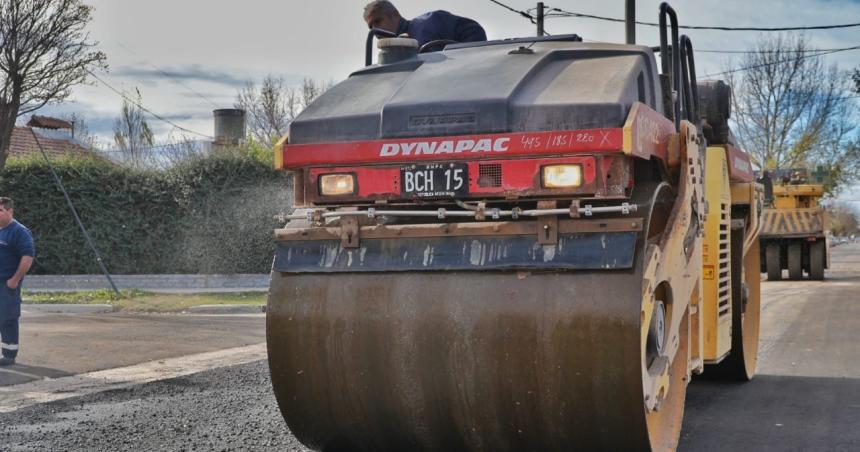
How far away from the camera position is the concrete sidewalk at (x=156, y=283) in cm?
1911

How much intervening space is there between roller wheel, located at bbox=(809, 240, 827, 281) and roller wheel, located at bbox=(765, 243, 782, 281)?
716 millimetres

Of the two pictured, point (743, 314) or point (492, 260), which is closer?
point (492, 260)

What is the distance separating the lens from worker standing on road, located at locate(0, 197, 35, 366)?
30.9 feet

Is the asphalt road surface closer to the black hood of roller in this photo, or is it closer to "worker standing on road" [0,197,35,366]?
the black hood of roller

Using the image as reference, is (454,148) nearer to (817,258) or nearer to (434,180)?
(434,180)

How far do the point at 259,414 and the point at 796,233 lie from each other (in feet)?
61.8

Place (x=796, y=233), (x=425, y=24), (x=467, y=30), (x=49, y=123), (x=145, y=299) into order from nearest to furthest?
(x=467, y=30)
(x=425, y=24)
(x=145, y=299)
(x=796, y=233)
(x=49, y=123)

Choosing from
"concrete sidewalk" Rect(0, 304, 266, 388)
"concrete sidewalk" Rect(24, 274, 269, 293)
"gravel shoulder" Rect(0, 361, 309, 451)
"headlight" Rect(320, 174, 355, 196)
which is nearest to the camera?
"headlight" Rect(320, 174, 355, 196)

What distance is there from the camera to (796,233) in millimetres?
22531

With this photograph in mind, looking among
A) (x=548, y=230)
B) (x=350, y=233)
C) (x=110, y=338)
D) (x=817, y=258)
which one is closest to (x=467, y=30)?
(x=350, y=233)

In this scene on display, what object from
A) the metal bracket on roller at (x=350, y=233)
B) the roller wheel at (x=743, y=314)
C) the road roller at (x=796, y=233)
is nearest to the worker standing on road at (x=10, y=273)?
the metal bracket on roller at (x=350, y=233)

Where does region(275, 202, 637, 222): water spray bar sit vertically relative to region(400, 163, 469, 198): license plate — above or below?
below

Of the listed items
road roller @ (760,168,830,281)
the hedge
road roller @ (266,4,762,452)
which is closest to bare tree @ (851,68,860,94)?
road roller @ (760,168,830,281)

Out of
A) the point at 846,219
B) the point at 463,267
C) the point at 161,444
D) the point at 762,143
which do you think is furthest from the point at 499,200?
the point at 846,219
